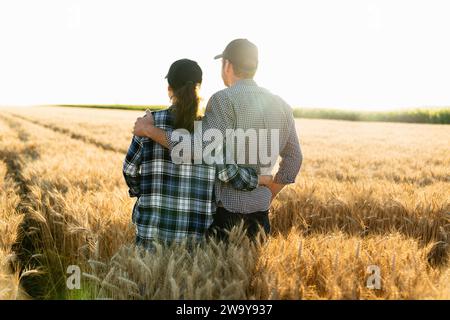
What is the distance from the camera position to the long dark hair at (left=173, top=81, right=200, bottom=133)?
2.48 metres

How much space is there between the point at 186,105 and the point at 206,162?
1.08 feet

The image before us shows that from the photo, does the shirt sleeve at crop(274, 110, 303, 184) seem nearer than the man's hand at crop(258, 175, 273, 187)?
No

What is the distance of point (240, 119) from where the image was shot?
2.52 meters

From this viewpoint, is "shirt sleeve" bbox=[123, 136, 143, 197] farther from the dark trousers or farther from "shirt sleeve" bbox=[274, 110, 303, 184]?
"shirt sleeve" bbox=[274, 110, 303, 184]

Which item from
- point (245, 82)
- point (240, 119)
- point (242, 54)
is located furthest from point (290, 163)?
point (242, 54)

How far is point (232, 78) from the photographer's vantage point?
2.60 metres

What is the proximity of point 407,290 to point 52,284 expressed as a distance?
2.08 metres

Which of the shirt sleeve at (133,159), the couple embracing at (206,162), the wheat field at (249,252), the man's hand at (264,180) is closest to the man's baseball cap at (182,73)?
the couple embracing at (206,162)

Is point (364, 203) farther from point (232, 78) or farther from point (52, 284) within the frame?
point (52, 284)

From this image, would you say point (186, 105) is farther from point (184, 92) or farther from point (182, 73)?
point (182, 73)

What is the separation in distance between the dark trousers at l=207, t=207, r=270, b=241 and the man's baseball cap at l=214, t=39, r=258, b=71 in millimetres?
828

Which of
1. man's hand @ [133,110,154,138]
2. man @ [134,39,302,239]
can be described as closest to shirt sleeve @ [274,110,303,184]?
man @ [134,39,302,239]

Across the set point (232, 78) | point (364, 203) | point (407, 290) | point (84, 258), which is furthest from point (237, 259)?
point (364, 203)
